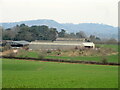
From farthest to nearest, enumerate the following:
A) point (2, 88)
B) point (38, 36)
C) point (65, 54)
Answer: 1. point (38, 36)
2. point (65, 54)
3. point (2, 88)

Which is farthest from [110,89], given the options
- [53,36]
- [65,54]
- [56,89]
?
[53,36]

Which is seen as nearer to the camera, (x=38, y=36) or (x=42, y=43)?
(x=42, y=43)

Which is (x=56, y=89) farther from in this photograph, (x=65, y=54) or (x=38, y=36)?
(x=38, y=36)

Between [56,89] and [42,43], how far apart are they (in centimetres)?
6453

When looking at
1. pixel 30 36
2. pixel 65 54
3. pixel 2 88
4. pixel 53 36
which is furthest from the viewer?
pixel 53 36

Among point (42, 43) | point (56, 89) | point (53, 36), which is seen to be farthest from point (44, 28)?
point (56, 89)

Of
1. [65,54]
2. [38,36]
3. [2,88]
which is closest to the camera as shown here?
[2,88]

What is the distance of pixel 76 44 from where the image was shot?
7912 centimetres

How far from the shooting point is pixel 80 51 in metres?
71.1

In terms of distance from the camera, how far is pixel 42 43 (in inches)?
3241

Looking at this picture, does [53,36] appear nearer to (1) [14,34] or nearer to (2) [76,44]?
(1) [14,34]

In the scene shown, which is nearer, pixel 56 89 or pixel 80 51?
pixel 56 89

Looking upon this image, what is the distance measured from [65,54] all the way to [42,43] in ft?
52.2

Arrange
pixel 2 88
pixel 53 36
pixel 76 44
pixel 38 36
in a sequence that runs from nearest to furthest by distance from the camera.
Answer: pixel 2 88 → pixel 76 44 → pixel 38 36 → pixel 53 36
